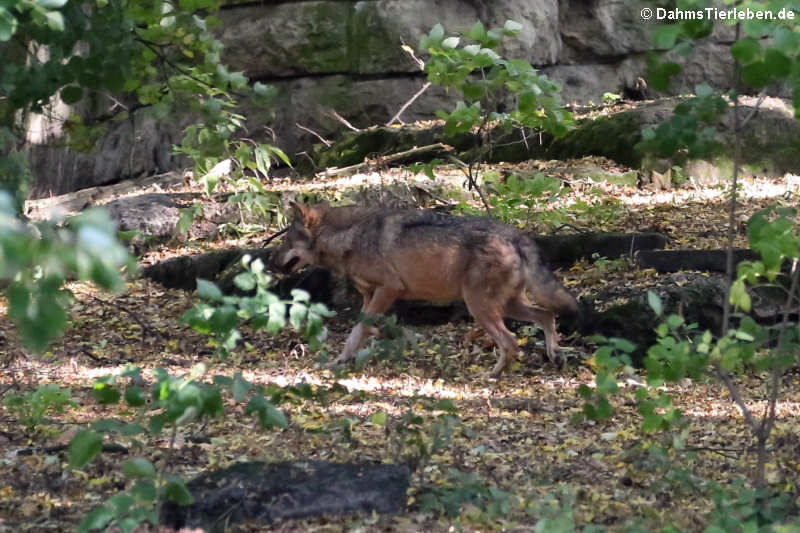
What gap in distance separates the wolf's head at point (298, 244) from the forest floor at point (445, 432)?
0.72 m

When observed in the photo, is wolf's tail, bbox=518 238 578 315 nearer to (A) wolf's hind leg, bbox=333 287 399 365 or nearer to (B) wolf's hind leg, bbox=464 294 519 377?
(B) wolf's hind leg, bbox=464 294 519 377

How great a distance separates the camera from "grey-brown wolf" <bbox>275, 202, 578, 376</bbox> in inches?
344

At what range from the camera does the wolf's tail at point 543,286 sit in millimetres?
8562

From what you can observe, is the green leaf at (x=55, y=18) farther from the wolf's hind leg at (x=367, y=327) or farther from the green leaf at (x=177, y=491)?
the wolf's hind leg at (x=367, y=327)

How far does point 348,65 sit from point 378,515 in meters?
14.0

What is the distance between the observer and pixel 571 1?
1920cm

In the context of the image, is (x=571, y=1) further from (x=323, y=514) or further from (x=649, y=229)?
(x=323, y=514)

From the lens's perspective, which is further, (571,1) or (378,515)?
(571,1)

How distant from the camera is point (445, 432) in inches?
212

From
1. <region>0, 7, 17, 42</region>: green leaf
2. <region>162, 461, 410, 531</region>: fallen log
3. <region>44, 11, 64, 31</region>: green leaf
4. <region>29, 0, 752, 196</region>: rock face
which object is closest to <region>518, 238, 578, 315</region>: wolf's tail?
<region>162, 461, 410, 531</region>: fallen log

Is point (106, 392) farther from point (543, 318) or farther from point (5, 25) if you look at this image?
point (543, 318)

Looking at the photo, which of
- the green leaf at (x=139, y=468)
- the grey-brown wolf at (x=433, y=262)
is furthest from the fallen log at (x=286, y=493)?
the grey-brown wolf at (x=433, y=262)

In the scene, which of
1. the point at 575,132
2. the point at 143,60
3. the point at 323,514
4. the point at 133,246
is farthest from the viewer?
the point at 575,132

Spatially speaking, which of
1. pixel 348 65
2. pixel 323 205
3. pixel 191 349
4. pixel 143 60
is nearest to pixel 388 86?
pixel 348 65
